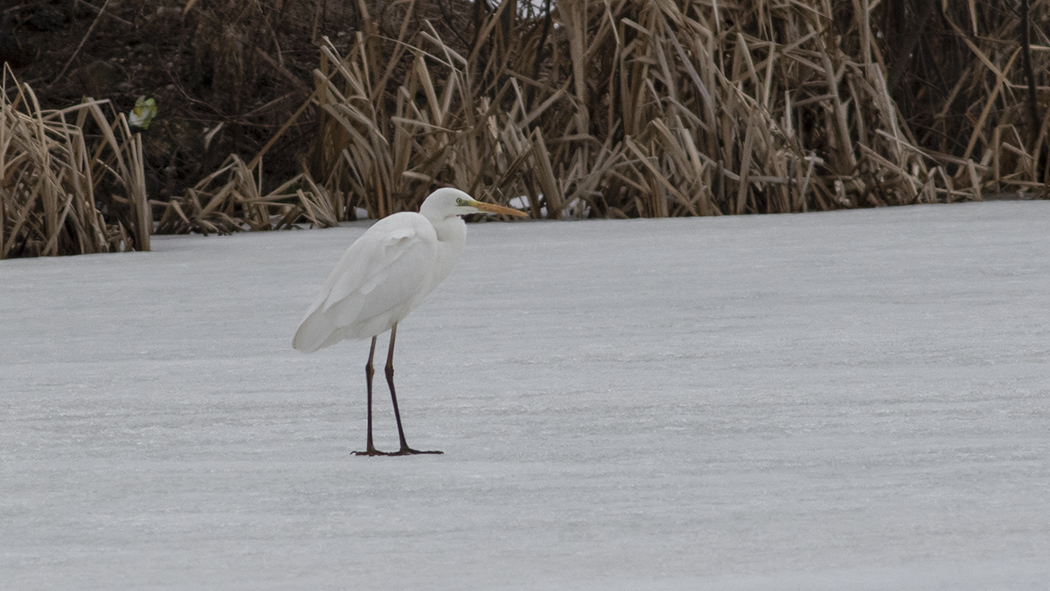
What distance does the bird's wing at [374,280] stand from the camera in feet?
8.89

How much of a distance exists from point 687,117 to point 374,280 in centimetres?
504

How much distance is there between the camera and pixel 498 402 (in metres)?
3.03

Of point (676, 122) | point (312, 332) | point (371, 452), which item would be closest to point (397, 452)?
point (371, 452)

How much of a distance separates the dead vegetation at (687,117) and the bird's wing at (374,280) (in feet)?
15.1

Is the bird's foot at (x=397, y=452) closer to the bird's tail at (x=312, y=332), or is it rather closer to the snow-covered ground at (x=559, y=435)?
the snow-covered ground at (x=559, y=435)

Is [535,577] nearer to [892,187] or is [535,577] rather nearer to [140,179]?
[140,179]

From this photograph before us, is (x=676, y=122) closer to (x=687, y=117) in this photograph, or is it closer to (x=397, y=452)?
(x=687, y=117)

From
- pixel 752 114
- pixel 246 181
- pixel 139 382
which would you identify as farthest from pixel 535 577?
pixel 246 181

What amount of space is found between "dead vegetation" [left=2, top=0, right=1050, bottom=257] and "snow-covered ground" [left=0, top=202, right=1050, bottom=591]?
2.30 m

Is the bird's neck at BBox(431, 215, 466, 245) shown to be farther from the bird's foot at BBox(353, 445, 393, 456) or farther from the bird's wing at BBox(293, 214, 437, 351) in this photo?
the bird's foot at BBox(353, 445, 393, 456)

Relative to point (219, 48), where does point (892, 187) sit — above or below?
below

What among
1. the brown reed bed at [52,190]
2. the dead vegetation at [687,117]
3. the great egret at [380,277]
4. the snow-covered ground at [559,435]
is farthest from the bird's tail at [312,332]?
the dead vegetation at [687,117]

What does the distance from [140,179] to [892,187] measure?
3387 mm

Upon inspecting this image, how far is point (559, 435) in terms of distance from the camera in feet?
8.85
